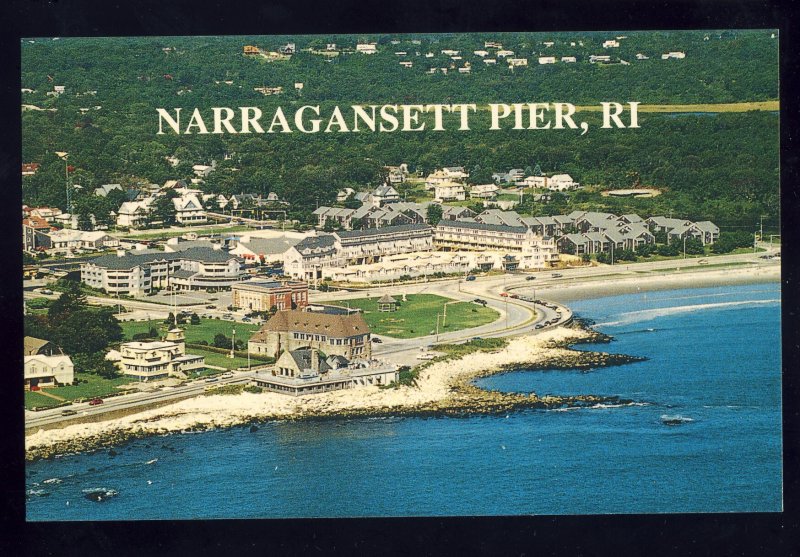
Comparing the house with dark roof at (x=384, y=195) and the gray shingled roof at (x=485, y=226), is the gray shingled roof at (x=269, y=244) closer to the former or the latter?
the house with dark roof at (x=384, y=195)

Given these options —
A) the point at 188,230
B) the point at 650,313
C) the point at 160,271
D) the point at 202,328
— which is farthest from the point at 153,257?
the point at 650,313

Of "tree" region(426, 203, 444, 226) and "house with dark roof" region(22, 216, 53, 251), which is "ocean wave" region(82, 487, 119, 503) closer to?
"house with dark roof" region(22, 216, 53, 251)

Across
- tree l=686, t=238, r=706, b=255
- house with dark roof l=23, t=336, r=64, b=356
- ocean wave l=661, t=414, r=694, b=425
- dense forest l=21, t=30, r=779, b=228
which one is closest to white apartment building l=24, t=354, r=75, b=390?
house with dark roof l=23, t=336, r=64, b=356

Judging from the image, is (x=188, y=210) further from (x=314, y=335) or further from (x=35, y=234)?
(x=314, y=335)

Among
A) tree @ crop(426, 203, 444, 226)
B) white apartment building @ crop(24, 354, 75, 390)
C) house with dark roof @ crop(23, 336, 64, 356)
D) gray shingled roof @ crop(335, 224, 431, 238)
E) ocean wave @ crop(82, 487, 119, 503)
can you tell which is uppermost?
tree @ crop(426, 203, 444, 226)

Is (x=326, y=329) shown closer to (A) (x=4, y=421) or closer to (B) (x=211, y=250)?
(B) (x=211, y=250)

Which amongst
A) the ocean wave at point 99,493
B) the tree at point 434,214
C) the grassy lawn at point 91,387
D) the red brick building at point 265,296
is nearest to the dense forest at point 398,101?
the tree at point 434,214
